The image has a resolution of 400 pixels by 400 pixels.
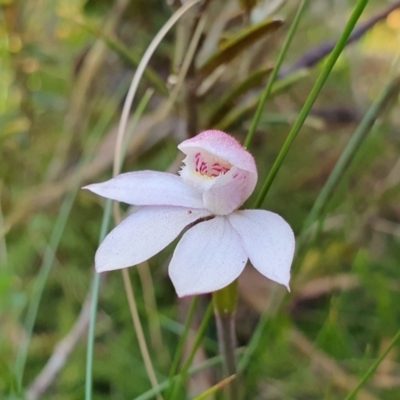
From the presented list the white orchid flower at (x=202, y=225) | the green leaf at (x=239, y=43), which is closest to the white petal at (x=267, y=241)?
the white orchid flower at (x=202, y=225)

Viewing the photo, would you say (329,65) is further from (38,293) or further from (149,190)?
(38,293)

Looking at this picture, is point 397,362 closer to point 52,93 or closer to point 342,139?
point 342,139

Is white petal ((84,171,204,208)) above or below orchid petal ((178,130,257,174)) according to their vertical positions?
below

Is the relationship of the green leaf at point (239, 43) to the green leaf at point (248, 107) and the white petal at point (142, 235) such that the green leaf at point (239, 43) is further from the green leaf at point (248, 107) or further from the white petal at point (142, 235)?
the white petal at point (142, 235)

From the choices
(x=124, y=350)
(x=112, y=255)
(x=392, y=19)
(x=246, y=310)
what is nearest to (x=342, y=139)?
(x=392, y=19)

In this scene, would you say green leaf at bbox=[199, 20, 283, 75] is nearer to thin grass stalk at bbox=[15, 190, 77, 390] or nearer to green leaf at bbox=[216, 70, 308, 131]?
green leaf at bbox=[216, 70, 308, 131]

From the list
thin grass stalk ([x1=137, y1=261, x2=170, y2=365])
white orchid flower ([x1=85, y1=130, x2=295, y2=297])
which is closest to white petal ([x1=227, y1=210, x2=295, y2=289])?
white orchid flower ([x1=85, y1=130, x2=295, y2=297])

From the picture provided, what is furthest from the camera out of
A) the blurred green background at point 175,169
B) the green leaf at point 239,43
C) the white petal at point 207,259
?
the blurred green background at point 175,169

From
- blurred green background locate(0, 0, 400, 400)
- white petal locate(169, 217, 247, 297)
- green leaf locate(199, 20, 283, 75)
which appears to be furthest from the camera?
blurred green background locate(0, 0, 400, 400)
